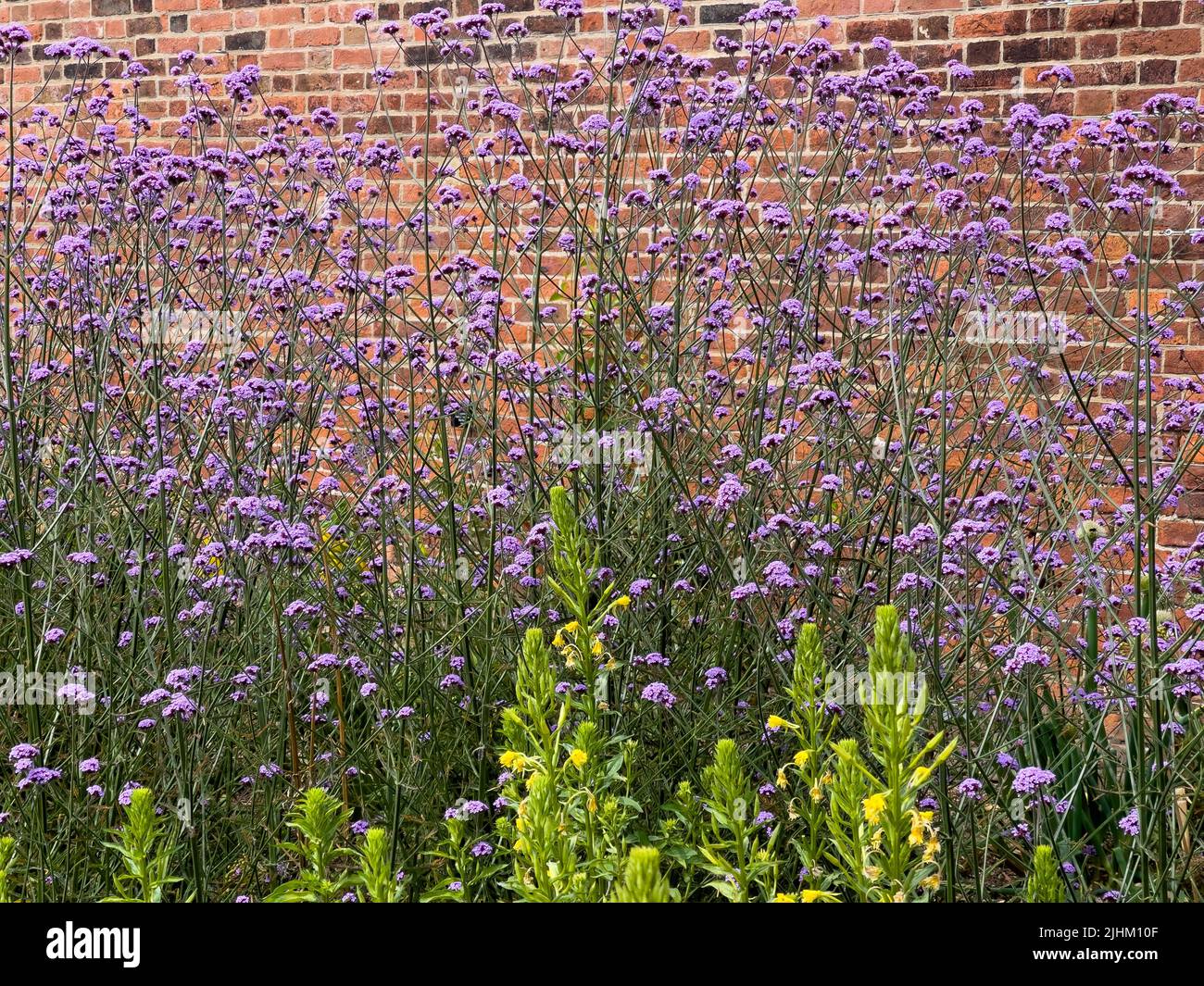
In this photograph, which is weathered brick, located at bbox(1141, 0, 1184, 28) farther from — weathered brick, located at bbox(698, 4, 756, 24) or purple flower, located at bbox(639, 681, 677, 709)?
purple flower, located at bbox(639, 681, 677, 709)

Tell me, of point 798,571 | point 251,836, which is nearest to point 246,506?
point 251,836

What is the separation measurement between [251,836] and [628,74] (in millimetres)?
3394

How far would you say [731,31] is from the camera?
203 inches

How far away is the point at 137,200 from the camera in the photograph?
4.27m

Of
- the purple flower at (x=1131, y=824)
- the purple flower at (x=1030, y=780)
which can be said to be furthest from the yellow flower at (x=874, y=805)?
the purple flower at (x=1131, y=824)

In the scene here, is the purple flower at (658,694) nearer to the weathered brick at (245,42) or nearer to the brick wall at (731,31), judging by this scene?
the brick wall at (731,31)

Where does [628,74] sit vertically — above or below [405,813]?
above

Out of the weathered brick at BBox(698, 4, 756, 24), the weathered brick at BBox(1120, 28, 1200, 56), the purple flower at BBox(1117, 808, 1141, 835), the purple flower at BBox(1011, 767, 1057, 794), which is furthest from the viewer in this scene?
the weathered brick at BBox(698, 4, 756, 24)

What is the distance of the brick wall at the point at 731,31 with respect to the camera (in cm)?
457

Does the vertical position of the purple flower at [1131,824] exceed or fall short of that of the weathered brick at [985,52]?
it falls short

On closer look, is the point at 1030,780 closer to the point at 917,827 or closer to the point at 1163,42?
the point at 917,827

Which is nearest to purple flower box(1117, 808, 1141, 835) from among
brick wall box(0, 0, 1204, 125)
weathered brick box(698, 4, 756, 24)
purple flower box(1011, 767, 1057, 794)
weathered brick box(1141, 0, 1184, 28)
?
purple flower box(1011, 767, 1057, 794)

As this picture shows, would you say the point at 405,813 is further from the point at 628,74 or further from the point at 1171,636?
the point at 628,74

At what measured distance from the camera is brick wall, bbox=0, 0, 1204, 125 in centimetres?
457
